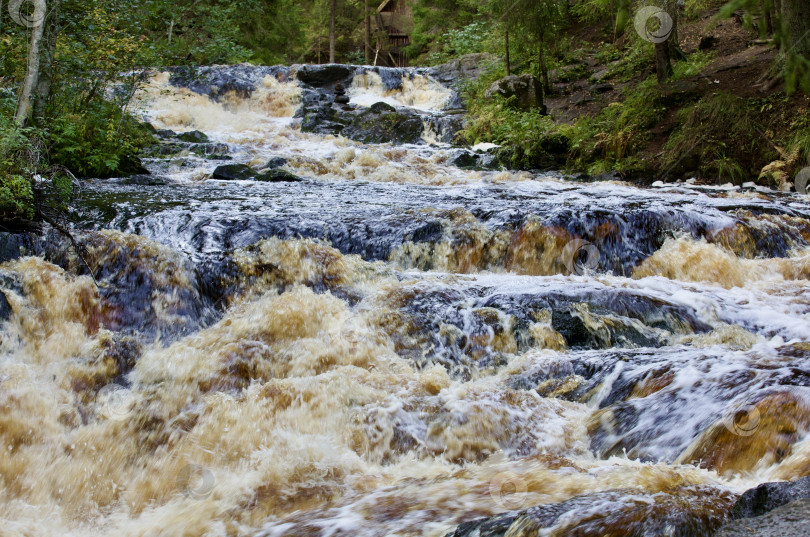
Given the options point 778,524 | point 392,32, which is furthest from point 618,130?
point 392,32

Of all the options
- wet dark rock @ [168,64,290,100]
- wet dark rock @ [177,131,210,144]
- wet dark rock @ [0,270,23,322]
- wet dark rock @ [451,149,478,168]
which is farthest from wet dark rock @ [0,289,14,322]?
wet dark rock @ [168,64,290,100]

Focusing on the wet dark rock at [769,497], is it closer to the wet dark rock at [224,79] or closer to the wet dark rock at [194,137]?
the wet dark rock at [194,137]

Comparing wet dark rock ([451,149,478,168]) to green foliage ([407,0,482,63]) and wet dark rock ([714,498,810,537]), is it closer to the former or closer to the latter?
wet dark rock ([714,498,810,537])

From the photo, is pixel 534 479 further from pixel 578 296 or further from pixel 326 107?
pixel 326 107

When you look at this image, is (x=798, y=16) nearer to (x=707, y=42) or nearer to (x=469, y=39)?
(x=707, y=42)

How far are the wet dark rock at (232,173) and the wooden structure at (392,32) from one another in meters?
24.8

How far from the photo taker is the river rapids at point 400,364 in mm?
2822

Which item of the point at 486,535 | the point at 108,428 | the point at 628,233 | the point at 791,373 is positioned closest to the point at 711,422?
the point at 791,373

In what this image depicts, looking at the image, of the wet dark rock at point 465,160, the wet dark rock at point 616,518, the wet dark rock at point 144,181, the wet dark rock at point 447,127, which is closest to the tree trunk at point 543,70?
the wet dark rock at point 447,127

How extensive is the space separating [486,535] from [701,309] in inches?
161

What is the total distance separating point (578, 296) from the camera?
5.47m

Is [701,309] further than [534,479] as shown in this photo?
Yes

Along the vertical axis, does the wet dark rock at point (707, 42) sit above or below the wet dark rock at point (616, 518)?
above

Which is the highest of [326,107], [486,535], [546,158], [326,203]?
[326,107]
